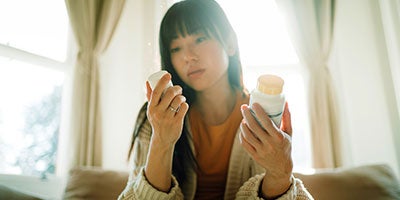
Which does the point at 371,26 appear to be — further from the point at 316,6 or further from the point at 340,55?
the point at 316,6

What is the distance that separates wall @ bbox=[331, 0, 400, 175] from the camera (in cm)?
147

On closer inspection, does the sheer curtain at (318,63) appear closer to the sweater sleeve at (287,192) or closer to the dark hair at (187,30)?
the dark hair at (187,30)

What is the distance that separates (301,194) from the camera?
2.03 ft

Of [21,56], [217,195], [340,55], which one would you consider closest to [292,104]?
[340,55]

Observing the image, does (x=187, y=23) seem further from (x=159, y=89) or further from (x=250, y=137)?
(x=250, y=137)

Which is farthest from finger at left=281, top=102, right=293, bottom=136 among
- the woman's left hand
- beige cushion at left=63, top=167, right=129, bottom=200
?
beige cushion at left=63, top=167, right=129, bottom=200

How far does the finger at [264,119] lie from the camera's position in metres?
0.52

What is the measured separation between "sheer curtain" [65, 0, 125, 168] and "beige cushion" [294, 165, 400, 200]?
1.32 meters

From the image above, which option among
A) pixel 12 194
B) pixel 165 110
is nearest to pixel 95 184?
pixel 12 194

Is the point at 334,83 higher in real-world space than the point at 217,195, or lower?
higher

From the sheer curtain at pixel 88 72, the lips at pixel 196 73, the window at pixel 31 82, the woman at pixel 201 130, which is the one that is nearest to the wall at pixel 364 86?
the woman at pixel 201 130

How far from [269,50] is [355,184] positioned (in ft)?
3.76

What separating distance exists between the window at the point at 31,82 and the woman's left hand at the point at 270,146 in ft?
4.94

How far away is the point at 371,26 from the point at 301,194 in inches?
54.0
